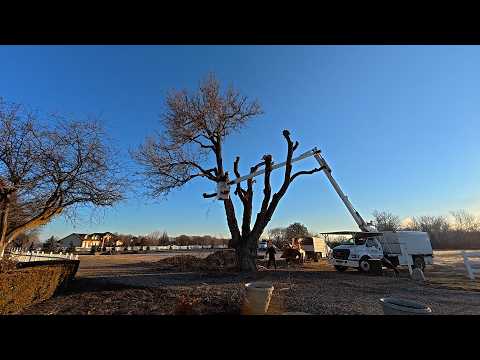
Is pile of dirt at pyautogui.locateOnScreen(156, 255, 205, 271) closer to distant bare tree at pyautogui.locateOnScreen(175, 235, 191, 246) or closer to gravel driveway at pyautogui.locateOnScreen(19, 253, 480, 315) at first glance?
gravel driveway at pyautogui.locateOnScreen(19, 253, 480, 315)

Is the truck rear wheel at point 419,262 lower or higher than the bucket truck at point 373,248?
lower

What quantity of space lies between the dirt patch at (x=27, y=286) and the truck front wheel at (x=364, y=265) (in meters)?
15.3

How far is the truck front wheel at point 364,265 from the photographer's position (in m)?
16.2

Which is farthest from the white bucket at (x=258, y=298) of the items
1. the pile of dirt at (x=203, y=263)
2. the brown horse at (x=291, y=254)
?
the brown horse at (x=291, y=254)

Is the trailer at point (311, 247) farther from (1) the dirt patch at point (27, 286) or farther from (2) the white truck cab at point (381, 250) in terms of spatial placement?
(1) the dirt patch at point (27, 286)

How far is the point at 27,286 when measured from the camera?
725 cm

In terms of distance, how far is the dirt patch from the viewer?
6.34 m

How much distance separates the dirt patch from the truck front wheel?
50.3 ft

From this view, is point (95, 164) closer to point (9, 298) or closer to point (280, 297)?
point (9, 298)

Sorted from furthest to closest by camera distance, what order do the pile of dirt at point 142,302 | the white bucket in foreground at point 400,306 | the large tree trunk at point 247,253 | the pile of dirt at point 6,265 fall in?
the large tree trunk at point 247,253 < the pile of dirt at point 6,265 < the pile of dirt at point 142,302 < the white bucket in foreground at point 400,306

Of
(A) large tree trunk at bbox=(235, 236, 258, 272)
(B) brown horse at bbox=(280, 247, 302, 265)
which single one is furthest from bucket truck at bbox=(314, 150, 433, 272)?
(A) large tree trunk at bbox=(235, 236, 258, 272)
